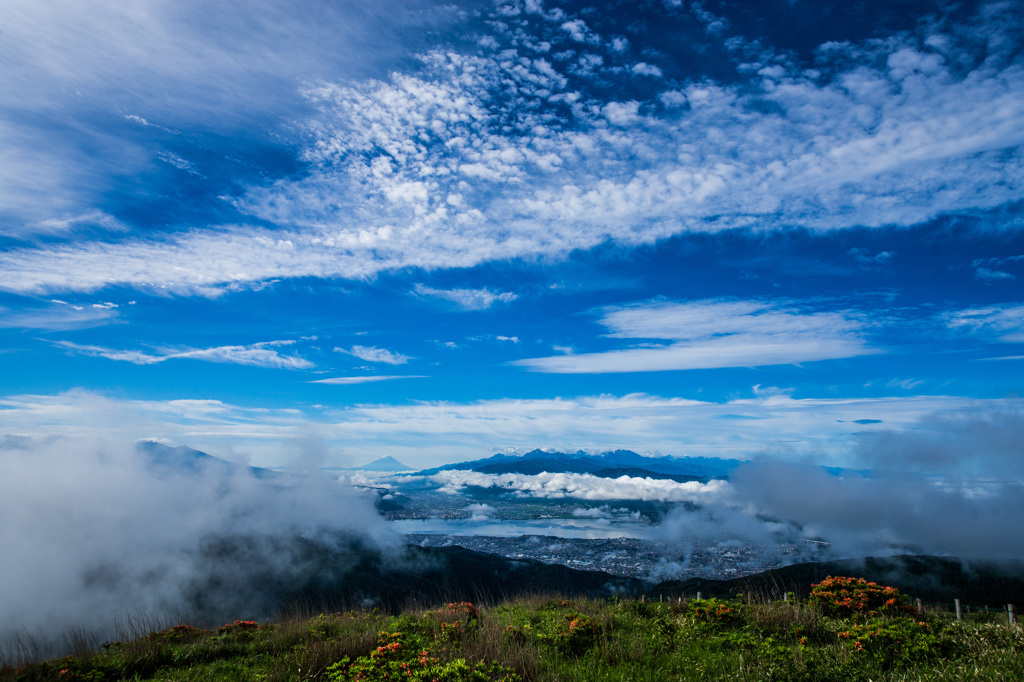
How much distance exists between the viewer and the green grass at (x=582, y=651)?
7.07m

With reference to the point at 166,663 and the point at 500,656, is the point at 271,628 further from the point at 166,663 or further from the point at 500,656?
the point at 500,656

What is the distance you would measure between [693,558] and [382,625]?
214 m

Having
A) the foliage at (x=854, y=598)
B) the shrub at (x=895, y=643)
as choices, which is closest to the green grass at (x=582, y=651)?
the shrub at (x=895, y=643)

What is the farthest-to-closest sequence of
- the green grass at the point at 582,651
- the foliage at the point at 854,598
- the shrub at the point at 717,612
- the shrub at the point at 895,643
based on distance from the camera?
the foliage at the point at 854,598 < the shrub at the point at 717,612 < the shrub at the point at 895,643 < the green grass at the point at 582,651

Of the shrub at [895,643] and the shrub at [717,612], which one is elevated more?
the shrub at [895,643]

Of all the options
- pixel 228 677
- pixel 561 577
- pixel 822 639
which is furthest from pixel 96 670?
pixel 561 577

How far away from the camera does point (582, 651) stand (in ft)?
29.3

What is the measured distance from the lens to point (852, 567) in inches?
6654

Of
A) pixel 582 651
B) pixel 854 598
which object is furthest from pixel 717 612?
pixel 854 598

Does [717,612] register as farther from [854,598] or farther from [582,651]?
[854,598]

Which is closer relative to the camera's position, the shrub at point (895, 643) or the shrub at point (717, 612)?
the shrub at point (895, 643)

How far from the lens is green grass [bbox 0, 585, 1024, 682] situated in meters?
7.07

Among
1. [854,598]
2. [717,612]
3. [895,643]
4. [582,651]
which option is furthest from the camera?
[854,598]

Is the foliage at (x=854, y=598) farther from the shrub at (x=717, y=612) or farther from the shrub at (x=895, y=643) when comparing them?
the shrub at (x=895, y=643)
